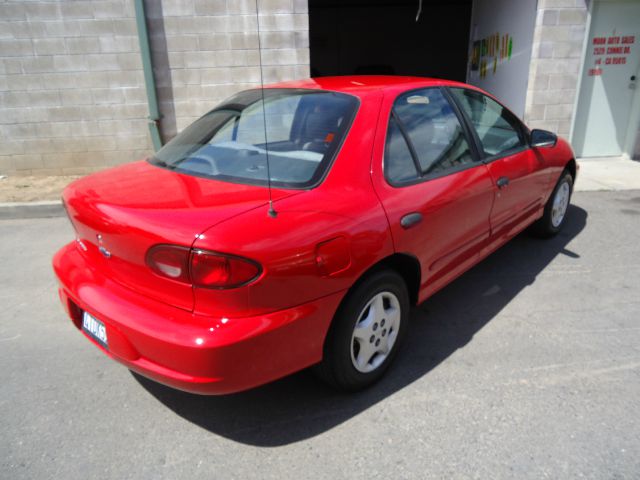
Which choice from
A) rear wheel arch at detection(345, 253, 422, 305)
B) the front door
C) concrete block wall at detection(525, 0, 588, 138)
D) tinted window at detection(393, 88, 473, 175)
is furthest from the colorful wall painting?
rear wheel arch at detection(345, 253, 422, 305)

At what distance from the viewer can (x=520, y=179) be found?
11.8 feet

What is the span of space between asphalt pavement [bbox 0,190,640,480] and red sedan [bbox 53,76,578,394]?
0.97ft

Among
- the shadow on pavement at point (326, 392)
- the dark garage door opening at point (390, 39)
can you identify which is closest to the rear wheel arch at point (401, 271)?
the shadow on pavement at point (326, 392)

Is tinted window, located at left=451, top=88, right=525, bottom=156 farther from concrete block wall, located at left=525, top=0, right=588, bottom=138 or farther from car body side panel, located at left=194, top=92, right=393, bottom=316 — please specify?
concrete block wall, located at left=525, top=0, right=588, bottom=138

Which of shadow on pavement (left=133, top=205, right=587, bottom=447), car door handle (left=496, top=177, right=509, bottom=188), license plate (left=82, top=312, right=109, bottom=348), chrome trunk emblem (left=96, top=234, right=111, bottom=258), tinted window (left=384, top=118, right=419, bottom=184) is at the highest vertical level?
tinted window (left=384, top=118, right=419, bottom=184)

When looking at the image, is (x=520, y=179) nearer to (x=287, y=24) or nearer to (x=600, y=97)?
(x=287, y=24)

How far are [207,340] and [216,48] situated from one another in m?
6.40

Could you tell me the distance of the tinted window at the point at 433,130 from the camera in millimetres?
2762

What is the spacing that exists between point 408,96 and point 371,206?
90 centimetres

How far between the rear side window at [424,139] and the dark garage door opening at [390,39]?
15.8 metres

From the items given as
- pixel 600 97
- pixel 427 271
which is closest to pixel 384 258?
pixel 427 271

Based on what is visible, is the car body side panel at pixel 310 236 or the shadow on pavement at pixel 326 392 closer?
the car body side panel at pixel 310 236

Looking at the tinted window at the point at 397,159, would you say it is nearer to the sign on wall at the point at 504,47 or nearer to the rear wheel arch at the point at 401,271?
the rear wheel arch at the point at 401,271

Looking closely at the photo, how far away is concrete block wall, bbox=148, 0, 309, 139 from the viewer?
7.10 m
